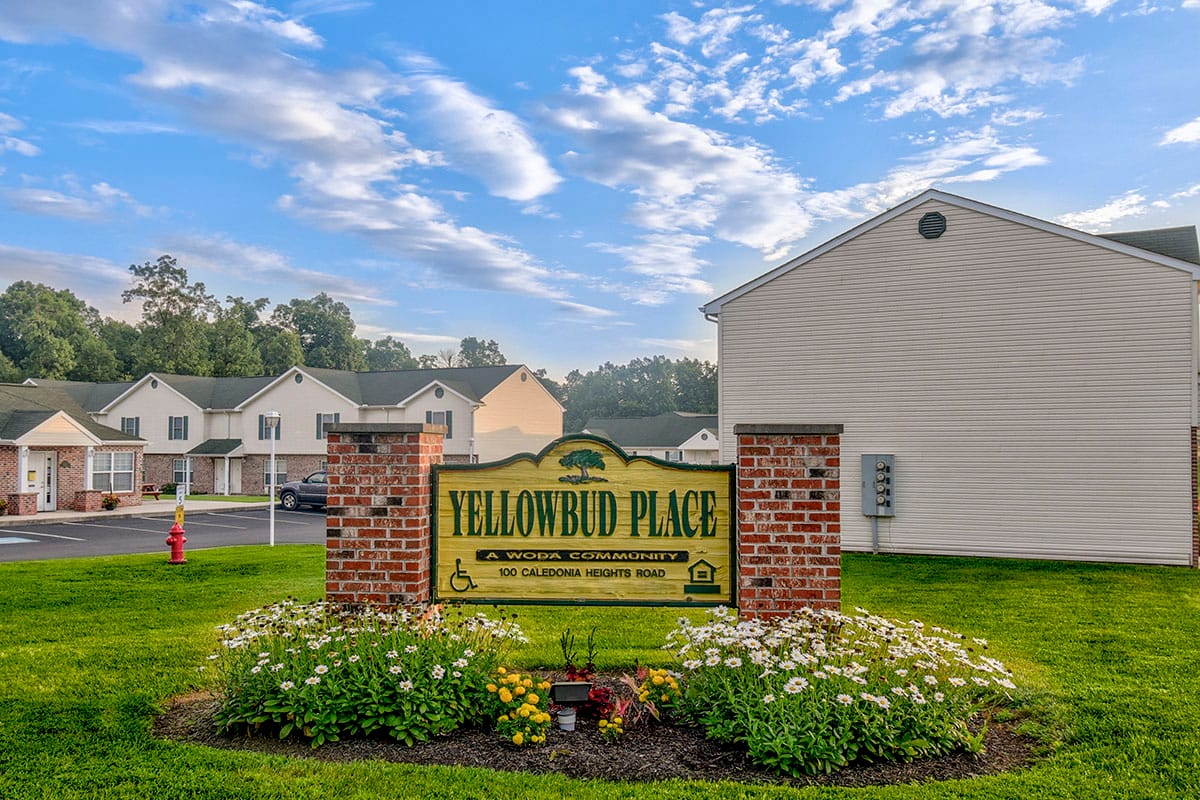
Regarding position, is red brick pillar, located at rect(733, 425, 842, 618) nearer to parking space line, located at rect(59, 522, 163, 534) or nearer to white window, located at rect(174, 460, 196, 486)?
parking space line, located at rect(59, 522, 163, 534)

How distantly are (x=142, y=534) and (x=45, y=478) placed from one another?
9391mm

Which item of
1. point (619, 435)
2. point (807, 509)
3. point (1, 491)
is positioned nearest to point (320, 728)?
point (807, 509)

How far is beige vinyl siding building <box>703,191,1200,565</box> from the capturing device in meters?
14.4

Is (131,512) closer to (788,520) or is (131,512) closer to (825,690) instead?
(788,520)

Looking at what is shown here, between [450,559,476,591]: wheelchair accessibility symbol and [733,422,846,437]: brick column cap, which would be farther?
[450,559,476,591]: wheelchair accessibility symbol

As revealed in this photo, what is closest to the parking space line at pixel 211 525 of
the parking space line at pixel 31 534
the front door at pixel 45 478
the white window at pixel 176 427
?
the parking space line at pixel 31 534

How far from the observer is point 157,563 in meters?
14.0

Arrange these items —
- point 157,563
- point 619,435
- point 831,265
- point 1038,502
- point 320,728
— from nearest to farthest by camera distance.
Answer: point 320,728, point 157,563, point 1038,502, point 831,265, point 619,435

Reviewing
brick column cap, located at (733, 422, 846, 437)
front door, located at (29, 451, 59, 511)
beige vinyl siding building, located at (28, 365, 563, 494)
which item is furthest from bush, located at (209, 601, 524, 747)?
beige vinyl siding building, located at (28, 365, 563, 494)

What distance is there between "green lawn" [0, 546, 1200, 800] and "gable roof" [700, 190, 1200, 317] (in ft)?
18.2

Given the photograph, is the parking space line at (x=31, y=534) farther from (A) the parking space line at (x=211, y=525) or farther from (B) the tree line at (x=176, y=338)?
(B) the tree line at (x=176, y=338)

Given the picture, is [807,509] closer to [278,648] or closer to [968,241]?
[278,648]

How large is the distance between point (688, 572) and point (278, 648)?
2838 millimetres

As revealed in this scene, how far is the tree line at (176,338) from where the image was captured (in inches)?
2280
